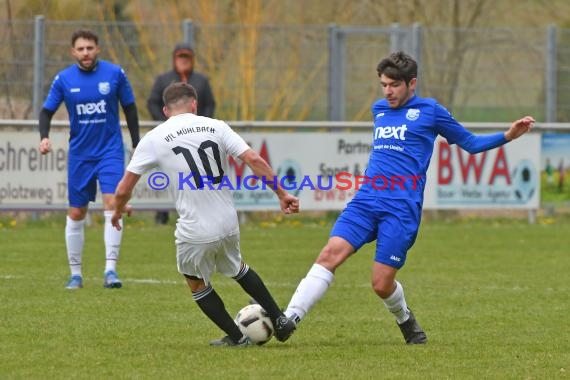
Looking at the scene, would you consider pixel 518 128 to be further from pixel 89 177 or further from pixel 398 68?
pixel 89 177

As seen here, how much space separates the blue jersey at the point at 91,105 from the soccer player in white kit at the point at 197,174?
331 centimetres

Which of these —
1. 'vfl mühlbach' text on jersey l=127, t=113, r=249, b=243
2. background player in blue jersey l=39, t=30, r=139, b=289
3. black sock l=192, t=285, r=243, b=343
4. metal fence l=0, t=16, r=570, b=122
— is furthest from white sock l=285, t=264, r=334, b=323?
metal fence l=0, t=16, r=570, b=122

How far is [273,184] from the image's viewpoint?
308 inches

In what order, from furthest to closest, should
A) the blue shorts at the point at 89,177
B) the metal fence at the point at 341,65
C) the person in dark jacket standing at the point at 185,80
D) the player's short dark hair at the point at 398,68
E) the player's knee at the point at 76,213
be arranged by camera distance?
1. the metal fence at the point at 341,65
2. the person in dark jacket standing at the point at 185,80
3. the player's knee at the point at 76,213
4. the blue shorts at the point at 89,177
5. the player's short dark hair at the point at 398,68

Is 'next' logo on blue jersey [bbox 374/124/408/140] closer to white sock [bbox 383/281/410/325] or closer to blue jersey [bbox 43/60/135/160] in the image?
white sock [bbox 383/281/410/325]

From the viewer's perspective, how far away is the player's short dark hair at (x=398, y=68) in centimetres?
814

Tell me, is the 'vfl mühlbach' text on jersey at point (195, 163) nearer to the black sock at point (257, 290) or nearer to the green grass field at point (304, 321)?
the black sock at point (257, 290)

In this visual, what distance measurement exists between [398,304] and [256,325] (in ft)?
2.86

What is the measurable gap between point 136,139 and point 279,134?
6.40m

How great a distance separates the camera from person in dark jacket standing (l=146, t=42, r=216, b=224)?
15.7 metres

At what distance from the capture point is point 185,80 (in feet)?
52.7

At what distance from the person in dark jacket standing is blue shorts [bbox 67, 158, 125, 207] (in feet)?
14.6

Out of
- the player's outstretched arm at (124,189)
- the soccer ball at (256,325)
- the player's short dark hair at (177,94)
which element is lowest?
the soccer ball at (256,325)

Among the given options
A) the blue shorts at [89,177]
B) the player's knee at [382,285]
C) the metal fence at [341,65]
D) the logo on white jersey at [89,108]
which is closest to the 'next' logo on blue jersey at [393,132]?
the player's knee at [382,285]
